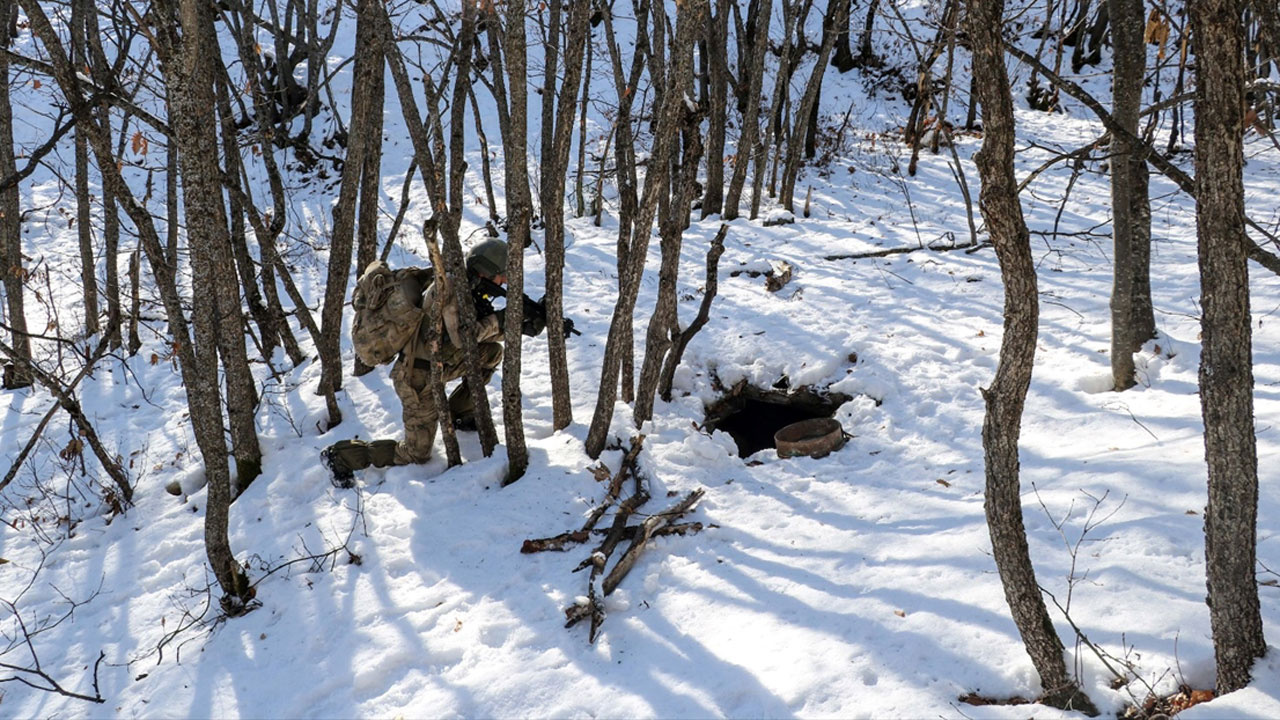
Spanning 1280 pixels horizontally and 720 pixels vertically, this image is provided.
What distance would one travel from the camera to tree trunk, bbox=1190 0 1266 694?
7.98 feet

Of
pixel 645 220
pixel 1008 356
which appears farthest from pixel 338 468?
pixel 1008 356

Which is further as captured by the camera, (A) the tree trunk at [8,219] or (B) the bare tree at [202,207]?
(A) the tree trunk at [8,219]

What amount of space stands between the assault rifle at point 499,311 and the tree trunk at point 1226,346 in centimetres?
390

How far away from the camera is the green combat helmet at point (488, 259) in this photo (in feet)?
18.7

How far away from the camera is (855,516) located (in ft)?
16.3

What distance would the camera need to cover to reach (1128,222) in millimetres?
Result: 5992

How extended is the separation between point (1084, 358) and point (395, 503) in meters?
5.36

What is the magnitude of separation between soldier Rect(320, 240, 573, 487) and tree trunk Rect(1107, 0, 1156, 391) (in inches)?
159

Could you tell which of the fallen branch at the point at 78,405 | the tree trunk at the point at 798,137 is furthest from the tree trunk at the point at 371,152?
the tree trunk at the point at 798,137

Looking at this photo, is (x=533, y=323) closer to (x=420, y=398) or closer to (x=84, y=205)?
(x=420, y=398)

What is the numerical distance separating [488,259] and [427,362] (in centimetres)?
86

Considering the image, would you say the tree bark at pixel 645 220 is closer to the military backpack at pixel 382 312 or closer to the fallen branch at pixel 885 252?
the military backpack at pixel 382 312

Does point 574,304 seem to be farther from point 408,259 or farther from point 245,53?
point 245,53

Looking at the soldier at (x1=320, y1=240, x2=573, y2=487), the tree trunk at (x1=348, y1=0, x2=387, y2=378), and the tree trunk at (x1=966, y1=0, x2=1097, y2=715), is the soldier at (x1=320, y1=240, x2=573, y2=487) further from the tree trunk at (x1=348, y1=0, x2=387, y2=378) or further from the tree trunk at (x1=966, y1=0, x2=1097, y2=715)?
the tree trunk at (x1=966, y1=0, x2=1097, y2=715)
